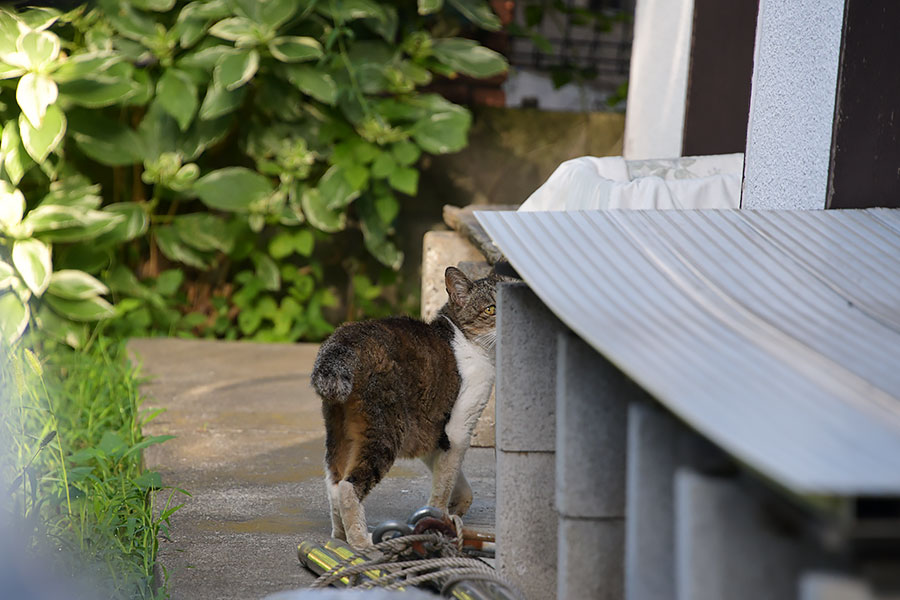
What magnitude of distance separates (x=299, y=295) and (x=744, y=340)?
470cm

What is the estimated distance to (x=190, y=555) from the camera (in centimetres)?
258

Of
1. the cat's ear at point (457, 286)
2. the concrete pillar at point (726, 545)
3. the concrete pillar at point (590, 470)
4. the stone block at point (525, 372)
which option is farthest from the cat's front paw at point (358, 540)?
the concrete pillar at point (726, 545)

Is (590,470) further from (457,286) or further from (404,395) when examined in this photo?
(457,286)

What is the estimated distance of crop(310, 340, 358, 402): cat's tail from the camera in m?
2.54

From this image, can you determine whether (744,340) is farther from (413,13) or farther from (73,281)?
(413,13)

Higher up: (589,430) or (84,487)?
(589,430)

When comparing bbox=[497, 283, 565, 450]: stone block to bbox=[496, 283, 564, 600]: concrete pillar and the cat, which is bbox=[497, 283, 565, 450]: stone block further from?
the cat

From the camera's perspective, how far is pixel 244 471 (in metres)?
3.41

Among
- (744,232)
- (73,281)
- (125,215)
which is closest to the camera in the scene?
(744,232)

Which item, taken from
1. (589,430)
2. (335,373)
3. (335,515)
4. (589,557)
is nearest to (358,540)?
(335,515)

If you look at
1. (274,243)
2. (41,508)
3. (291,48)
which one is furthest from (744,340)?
(274,243)

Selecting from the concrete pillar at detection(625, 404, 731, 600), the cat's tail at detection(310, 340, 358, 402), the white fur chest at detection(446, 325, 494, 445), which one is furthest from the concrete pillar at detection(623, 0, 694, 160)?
the concrete pillar at detection(625, 404, 731, 600)

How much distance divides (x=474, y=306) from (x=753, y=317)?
138 centimetres

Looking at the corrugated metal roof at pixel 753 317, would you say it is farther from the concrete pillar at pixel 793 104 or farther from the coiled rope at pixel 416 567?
the coiled rope at pixel 416 567
